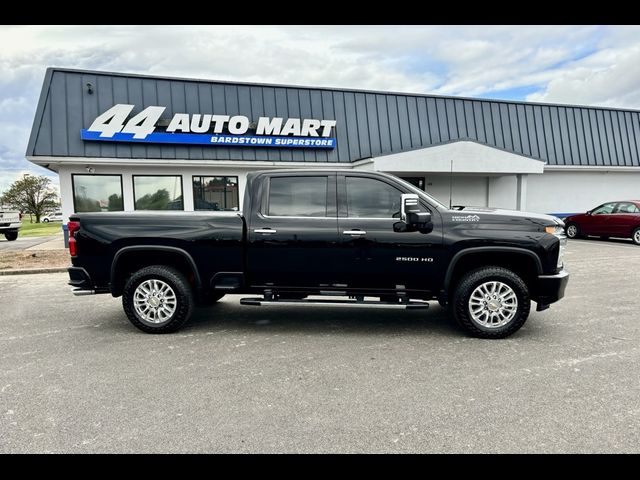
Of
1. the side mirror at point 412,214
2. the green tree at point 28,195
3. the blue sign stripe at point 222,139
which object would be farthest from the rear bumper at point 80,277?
the green tree at point 28,195

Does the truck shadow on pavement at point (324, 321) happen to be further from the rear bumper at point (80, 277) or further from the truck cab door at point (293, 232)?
the rear bumper at point (80, 277)

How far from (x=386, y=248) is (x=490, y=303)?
4.47 feet

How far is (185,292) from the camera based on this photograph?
4.99 m

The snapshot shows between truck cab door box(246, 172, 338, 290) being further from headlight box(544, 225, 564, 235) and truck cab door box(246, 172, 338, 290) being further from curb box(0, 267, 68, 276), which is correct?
curb box(0, 267, 68, 276)

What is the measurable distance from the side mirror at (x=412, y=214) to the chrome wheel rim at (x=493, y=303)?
102cm

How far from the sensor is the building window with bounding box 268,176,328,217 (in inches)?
198

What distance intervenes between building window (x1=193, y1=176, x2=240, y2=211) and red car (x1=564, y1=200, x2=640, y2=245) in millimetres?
13160

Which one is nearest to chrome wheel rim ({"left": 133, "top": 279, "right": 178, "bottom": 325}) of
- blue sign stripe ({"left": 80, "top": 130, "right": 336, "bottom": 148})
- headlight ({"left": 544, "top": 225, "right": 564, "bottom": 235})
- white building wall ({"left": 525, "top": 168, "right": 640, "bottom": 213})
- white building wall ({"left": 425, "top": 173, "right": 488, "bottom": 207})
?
headlight ({"left": 544, "top": 225, "right": 564, "bottom": 235})

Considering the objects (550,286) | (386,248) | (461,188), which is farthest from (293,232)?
(461,188)

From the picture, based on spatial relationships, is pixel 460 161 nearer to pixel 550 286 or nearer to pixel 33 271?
pixel 550 286

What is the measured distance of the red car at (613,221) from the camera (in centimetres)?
1399

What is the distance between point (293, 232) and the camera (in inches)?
193

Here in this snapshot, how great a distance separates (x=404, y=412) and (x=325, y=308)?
3.22 m
